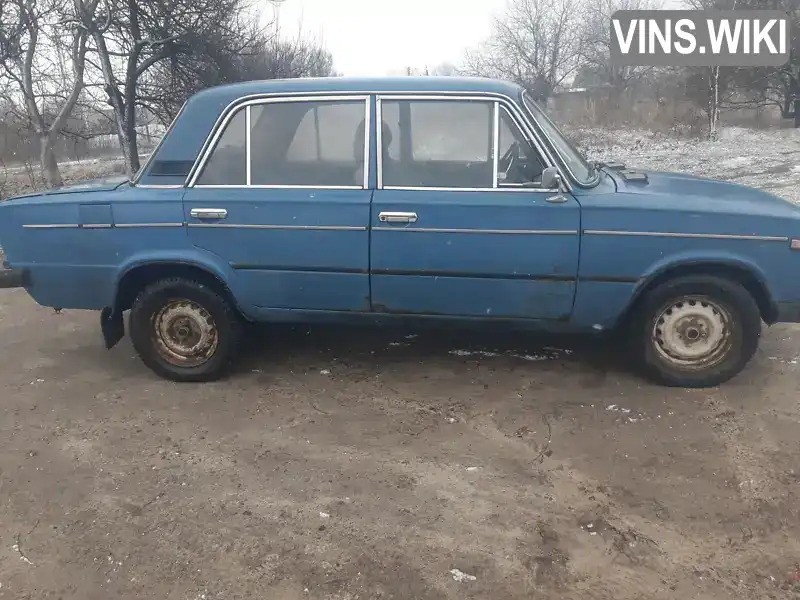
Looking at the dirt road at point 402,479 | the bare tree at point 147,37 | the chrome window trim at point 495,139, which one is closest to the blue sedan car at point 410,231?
the chrome window trim at point 495,139

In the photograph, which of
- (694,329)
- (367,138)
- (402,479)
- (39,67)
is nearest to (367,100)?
(367,138)

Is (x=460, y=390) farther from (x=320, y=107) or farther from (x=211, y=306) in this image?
(x=320, y=107)

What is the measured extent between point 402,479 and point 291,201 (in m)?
1.86

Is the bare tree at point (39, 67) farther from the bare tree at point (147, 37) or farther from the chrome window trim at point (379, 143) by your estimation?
the chrome window trim at point (379, 143)

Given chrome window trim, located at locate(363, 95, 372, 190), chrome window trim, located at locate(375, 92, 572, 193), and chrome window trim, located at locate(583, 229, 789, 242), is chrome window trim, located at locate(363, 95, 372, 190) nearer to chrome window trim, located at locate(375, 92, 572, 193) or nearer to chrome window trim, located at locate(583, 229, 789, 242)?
chrome window trim, located at locate(375, 92, 572, 193)

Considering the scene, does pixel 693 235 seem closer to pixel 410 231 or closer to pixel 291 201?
pixel 410 231

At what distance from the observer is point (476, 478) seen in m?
3.29

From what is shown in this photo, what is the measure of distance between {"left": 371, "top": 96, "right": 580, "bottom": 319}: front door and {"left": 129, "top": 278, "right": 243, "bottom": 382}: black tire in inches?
42.8

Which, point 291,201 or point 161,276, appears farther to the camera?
point 161,276

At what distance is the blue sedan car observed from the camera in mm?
3912

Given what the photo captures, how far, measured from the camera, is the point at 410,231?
13.2ft

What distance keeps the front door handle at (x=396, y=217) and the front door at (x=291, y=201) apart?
0.45 ft

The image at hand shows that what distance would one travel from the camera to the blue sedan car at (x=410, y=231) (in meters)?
3.91

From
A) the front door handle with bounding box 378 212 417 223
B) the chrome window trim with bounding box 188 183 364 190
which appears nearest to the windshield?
the front door handle with bounding box 378 212 417 223
